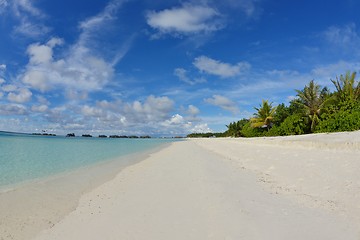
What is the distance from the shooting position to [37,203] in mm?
7594

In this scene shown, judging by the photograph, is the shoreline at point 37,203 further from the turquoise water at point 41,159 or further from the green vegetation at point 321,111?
the green vegetation at point 321,111

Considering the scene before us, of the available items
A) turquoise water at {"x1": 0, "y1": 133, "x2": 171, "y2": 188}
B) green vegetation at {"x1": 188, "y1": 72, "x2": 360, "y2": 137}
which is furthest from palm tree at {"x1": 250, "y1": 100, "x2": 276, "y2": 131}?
turquoise water at {"x1": 0, "y1": 133, "x2": 171, "y2": 188}

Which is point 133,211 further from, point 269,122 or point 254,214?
point 269,122

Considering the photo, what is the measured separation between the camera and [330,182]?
7.87 m

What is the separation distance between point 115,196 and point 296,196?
502cm

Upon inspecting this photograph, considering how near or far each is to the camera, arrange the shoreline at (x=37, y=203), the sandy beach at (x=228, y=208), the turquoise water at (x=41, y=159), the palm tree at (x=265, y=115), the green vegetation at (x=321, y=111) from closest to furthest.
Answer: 1. the sandy beach at (x=228, y=208)
2. the shoreline at (x=37, y=203)
3. the turquoise water at (x=41, y=159)
4. the green vegetation at (x=321, y=111)
5. the palm tree at (x=265, y=115)

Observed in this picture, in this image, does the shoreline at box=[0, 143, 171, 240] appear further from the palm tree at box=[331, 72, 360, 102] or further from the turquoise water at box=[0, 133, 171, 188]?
the palm tree at box=[331, 72, 360, 102]

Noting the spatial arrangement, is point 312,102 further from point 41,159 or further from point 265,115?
point 41,159

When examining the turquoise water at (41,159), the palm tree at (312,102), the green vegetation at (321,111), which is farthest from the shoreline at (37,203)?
the palm tree at (312,102)

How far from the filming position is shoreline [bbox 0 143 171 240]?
18.3 feet

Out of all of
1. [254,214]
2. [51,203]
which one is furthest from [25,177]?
[254,214]

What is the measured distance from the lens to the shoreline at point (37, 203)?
219 inches

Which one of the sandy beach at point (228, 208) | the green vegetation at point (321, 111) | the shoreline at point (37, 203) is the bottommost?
the shoreline at point (37, 203)

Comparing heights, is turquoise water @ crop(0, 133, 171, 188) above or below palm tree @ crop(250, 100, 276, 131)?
below
